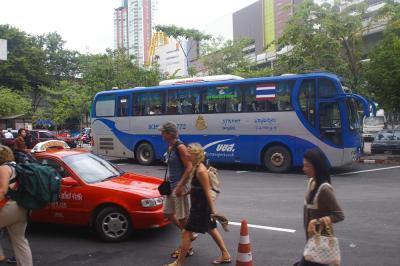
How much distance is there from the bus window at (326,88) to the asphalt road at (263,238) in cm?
421

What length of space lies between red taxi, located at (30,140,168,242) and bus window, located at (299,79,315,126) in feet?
28.2

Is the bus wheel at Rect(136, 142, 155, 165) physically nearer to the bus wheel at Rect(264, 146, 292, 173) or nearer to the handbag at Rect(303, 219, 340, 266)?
the bus wheel at Rect(264, 146, 292, 173)

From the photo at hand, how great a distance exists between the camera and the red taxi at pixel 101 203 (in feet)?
22.1

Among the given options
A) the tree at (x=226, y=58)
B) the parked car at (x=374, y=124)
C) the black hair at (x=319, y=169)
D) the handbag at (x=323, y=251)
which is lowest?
the handbag at (x=323, y=251)

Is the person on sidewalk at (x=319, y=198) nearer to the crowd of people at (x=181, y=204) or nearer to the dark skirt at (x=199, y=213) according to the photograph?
the crowd of people at (x=181, y=204)

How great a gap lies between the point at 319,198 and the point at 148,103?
49.3 ft

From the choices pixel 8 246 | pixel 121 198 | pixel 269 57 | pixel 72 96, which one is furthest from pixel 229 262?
pixel 269 57

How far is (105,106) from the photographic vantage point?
1988 centimetres

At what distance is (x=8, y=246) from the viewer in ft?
22.5

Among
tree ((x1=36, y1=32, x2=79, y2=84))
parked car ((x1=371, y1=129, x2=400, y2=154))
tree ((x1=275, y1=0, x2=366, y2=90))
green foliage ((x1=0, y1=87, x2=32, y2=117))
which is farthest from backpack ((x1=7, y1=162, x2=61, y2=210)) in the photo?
tree ((x1=36, y1=32, x2=79, y2=84))

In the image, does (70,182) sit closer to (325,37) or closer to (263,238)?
(263,238)

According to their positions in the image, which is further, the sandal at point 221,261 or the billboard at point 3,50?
the billboard at point 3,50

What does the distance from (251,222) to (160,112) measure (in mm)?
10692

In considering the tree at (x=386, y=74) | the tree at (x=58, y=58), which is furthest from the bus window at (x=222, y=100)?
the tree at (x=58, y=58)
